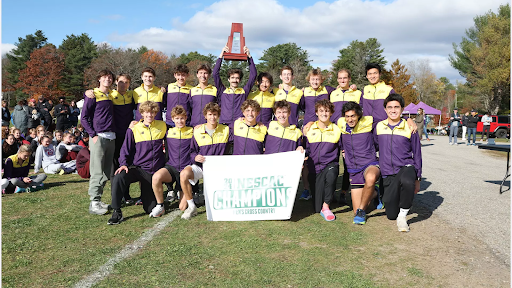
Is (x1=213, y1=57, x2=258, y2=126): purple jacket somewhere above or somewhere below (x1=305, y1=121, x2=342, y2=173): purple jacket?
above

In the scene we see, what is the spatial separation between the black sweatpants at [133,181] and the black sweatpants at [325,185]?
8.12ft

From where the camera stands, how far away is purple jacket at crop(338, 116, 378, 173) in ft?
A: 18.9

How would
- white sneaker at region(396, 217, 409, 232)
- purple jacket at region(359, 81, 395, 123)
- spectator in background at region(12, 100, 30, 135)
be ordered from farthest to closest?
1. spectator in background at region(12, 100, 30, 135)
2. purple jacket at region(359, 81, 395, 123)
3. white sneaker at region(396, 217, 409, 232)

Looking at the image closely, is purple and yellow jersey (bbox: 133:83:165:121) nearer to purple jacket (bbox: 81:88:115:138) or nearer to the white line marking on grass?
purple jacket (bbox: 81:88:115:138)

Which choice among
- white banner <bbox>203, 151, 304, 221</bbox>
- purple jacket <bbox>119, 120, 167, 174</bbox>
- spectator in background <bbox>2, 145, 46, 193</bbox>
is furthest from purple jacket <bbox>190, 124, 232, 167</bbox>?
spectator in background <bbox>2, 145, 46, 193</bbox>

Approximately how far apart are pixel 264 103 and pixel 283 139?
1305mm

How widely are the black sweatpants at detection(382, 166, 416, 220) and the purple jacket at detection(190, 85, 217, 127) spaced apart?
3.29 meters

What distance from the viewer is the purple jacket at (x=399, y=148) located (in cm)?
542

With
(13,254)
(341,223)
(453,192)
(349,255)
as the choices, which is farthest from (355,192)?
(13,254)

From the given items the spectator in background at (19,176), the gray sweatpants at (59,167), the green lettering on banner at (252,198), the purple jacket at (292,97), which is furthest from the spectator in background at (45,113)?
the green lettering on banner at (252,198)

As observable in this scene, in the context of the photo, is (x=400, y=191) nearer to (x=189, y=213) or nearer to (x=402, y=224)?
(x=402, y=224)

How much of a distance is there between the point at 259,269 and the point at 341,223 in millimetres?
2021

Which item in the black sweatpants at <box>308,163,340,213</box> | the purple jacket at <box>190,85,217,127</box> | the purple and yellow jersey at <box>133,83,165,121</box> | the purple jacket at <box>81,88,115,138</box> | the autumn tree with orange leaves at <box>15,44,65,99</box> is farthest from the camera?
the autumn tree with orange leaves at <box>15,44,65,99</box>

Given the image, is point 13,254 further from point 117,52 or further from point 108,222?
point 117,52
